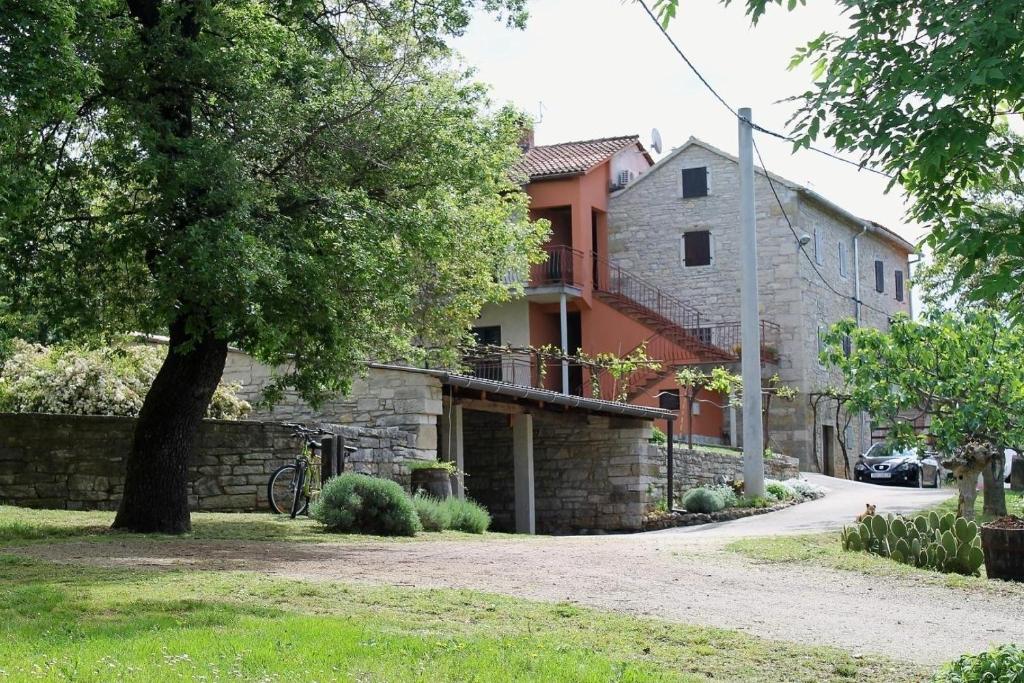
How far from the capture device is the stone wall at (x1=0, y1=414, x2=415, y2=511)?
15531mm

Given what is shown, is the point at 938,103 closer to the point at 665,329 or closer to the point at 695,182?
the point at 665,329

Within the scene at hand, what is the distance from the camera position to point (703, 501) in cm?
2250

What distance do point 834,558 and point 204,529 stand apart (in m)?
7.01

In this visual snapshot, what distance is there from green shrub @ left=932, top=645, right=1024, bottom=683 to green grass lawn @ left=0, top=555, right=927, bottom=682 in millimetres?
523

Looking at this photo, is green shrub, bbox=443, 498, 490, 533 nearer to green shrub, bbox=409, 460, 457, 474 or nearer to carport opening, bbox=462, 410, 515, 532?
green shrub, bbox=409, 460, 457, 474

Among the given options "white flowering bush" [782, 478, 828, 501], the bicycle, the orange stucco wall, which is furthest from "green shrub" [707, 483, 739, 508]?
the orange stucco wall

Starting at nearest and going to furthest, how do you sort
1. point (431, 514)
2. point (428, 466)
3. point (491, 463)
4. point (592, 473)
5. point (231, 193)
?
1. point (231, 193)
2. point (431, 514)
3. point (428, 466)
4. point (592, 473)
5. point (491, 463)

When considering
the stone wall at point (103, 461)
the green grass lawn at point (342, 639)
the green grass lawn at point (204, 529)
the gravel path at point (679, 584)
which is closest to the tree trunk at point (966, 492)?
the gravel path at point (679, 584)

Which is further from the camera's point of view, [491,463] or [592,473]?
[491,463]

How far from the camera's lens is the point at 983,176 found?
5.98 meters

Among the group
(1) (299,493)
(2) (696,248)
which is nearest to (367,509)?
(1) (299,493)

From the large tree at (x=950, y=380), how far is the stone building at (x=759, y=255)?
1690 centimetres

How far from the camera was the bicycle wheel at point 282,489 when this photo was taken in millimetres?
16469

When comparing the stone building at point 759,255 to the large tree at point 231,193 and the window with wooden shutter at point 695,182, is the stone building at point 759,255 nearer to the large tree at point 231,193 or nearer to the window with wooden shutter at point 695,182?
the window with wooden shutter at point 695,182
